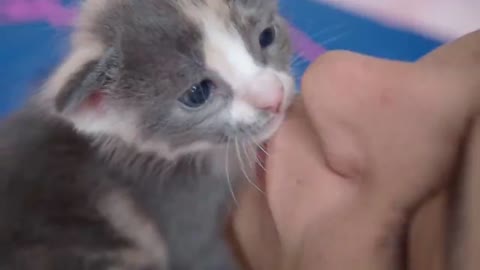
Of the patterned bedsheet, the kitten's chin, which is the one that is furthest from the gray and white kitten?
the patterned bedsheet

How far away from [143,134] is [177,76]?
104 millimetres

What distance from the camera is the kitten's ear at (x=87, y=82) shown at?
86 cm

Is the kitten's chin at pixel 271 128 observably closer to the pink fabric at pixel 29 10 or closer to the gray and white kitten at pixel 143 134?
the gray and white kitten at pixel 143 134

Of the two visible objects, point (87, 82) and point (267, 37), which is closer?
point (87, 82)

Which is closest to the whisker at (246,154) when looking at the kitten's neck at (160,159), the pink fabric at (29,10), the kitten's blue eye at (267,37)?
the kitten's neck at (160,159)

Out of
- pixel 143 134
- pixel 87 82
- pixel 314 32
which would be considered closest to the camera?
pixel 87 82

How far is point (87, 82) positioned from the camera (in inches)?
33.8

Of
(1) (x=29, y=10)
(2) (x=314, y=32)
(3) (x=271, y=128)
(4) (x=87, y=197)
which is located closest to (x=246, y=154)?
(3) (x=271, y=128)

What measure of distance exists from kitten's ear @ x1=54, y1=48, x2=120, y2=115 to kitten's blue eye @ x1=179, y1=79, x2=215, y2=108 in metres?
0.09

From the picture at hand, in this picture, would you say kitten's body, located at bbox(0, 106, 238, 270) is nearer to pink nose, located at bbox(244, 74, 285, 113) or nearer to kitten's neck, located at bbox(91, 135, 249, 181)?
kitten's neck, located at bbox(91, 135, 249, 181)

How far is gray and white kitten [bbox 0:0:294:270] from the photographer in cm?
89

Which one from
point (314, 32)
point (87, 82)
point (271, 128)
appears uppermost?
Result: point (87, 82)

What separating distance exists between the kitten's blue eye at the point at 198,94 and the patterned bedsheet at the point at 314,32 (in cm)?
57

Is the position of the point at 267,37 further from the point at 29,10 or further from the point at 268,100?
the point at 29,10
